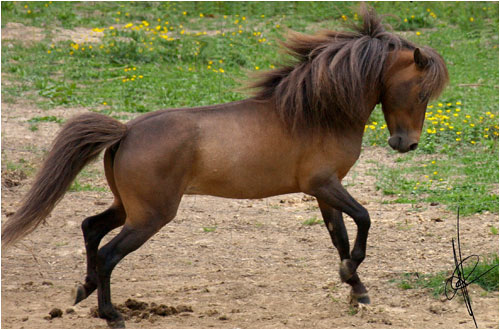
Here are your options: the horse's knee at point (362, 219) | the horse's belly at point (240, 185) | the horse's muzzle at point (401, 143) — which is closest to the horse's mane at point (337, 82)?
the horse's muzzle at point (401, 143)

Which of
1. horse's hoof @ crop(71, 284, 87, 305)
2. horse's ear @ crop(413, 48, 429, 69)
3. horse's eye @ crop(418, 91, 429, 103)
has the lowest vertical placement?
horse's hoof @ crop(71, 284, 87, 305)

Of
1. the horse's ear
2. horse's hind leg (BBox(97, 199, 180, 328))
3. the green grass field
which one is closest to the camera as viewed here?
horse's hind leg (BBox(97, 199, 180, 328))

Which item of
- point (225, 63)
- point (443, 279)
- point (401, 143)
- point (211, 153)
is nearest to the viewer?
point (211, 153)

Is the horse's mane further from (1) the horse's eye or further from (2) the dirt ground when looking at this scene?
(2) the dirt ground

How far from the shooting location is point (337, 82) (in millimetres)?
5285

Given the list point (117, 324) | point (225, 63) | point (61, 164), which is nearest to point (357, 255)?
point (117, 324)

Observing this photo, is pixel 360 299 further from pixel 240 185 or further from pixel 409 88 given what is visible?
pixel 409 88

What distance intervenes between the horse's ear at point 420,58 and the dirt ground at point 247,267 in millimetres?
1636

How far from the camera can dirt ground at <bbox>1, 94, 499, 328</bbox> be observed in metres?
5.36

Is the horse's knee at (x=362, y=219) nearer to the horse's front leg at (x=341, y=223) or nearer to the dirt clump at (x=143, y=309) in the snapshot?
the horse's front leg at (x=341, y=223)

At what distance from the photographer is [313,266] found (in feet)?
21.2

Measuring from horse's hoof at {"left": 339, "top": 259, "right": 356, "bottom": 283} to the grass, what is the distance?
0.63 m

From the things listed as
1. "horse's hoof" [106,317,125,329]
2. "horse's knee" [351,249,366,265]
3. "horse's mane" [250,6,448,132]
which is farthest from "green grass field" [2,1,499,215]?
"horse's hoof" [106,317,125,329]

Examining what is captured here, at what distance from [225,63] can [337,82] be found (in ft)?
25.3
